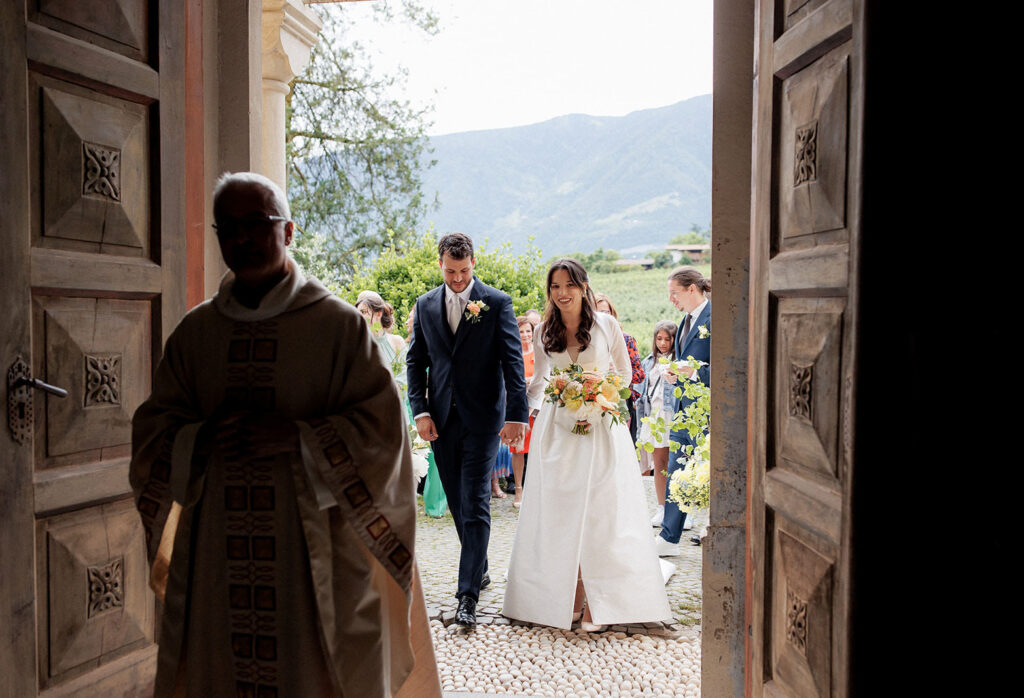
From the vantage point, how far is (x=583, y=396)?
4.86 m

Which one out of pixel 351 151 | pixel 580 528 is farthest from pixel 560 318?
pixel 351 151

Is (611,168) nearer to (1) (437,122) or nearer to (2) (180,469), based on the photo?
(1) (437,122)

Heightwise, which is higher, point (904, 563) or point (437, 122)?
point (437, 122)

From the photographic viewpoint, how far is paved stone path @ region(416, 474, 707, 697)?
157 inches

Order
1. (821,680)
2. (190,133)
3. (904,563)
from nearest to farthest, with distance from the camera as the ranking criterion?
1. (904,563)
2. (821,680)
3. (190,133)

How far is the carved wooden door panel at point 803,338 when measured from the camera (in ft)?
6.89

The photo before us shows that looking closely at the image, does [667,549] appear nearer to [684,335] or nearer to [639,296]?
[684,335]

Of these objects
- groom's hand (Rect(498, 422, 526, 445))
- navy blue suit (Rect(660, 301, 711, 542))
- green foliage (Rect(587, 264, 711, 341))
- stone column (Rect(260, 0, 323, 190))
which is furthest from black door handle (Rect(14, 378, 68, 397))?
green foliage (Rect(587, 264, 711, 341))

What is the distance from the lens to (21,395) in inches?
95.4

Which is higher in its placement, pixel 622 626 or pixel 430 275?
pixel 430 275

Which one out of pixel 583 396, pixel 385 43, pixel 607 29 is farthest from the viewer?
pixel 607 29

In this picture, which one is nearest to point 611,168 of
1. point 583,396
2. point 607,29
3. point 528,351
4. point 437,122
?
point 607,29

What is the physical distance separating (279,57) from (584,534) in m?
3.19

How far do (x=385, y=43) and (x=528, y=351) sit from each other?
10.9 m
